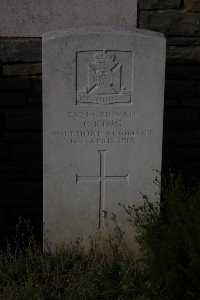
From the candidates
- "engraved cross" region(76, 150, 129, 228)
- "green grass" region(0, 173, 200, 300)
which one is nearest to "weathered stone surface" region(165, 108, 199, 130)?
"green grass" region(0, 173, 200, 300)

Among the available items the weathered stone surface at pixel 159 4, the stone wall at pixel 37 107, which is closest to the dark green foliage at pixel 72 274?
the stone wall at pixel 37 107

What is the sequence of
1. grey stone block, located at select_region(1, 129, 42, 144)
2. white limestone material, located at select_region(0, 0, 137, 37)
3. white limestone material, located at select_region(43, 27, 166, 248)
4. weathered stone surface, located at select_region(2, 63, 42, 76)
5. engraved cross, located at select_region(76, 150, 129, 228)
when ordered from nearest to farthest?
white limestone material, located at select_region(43, 27, 166, 248)
engraved cross, located at select_region(76, 150, 129, 228)
white limestone material, located at select_region(0, 0, 137, 37)
weathered stone surface, located at select_region(2, 63, 42, 76)
grey stone block, located at select_region(1, 129, 42, 144)

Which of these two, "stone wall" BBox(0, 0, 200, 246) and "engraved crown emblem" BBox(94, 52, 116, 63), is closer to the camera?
"engraved crown emblem" BBox(94, 52, 116, 63)

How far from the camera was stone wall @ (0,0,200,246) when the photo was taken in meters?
4.09

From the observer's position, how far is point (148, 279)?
128 inches

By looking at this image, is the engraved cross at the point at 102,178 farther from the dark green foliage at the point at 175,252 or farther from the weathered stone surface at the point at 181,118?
the weathered stone surface at the point at 181,118

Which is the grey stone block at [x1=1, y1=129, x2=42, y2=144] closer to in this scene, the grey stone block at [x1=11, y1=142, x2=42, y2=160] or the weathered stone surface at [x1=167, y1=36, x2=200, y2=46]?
the grey stone block at [x1=11, y1=142, x2=42, y2=160]

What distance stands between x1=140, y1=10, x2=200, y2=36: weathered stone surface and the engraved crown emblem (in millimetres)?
885

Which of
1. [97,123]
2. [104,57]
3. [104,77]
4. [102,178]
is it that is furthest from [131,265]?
[104,57]

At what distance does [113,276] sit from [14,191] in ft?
4.31

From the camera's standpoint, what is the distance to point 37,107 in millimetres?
4215

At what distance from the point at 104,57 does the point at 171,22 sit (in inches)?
40.8

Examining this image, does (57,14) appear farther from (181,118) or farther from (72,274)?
(72,274)

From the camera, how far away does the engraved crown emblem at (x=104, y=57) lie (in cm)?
332
